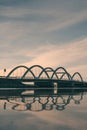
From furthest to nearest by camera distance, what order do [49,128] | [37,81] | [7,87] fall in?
[37,81] → [7,87] → [49,128]

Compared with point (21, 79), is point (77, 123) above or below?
below

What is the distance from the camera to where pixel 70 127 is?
27500 mm

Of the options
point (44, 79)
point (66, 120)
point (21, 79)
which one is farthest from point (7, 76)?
point (66, 120)

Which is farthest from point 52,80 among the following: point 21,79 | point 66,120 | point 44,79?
point 66,120

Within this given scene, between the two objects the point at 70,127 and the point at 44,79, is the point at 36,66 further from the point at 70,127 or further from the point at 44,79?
the point at 70,127

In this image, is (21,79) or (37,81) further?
(37,81)

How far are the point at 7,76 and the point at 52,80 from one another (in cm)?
3226

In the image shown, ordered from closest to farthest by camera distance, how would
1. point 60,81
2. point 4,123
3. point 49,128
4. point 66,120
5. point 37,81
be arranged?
point 49,128, point 4,123, point 66,120, point 37,81, point 60,81

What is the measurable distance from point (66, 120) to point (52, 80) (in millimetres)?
159112

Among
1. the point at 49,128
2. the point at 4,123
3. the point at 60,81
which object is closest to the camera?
the point at 49,128

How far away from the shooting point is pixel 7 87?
16538 cm

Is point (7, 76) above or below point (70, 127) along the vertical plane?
above

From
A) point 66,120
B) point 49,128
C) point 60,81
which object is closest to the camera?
point 49,128

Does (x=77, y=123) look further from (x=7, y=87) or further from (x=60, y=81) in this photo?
(x=60, y=81)
